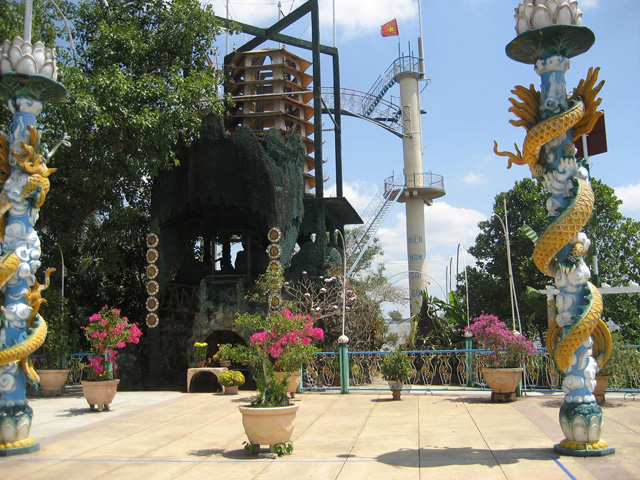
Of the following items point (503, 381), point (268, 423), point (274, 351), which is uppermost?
point (274, 351)

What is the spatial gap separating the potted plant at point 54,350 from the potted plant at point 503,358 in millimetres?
11845

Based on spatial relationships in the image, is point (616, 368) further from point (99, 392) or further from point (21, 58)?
point (21, 58)

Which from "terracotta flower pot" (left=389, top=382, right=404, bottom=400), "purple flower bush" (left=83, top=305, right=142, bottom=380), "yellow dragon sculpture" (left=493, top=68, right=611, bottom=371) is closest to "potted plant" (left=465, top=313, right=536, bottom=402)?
"terracotta flower pot" (left=389, top=382, right=404, bottom=400)

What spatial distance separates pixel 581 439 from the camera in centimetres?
800

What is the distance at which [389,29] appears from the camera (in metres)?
45.4

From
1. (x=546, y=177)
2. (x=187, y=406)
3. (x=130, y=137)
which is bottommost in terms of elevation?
(x=187, y=406)

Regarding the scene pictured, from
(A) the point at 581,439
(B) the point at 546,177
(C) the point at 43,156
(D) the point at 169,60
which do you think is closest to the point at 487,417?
(A) the point at 581,439

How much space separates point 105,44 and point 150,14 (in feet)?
10.6

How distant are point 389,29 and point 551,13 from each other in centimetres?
3893

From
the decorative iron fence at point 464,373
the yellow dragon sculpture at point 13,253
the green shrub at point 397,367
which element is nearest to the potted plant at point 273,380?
the yellow dragon sculpture at point 13,253

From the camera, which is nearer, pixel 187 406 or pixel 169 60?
pixel 187 406

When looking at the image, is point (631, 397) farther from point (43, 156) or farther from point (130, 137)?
point (130, 137)

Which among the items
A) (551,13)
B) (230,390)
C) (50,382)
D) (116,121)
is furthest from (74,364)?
(551,13)

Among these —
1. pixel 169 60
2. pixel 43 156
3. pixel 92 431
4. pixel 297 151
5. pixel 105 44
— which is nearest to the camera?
pixel 43 156
